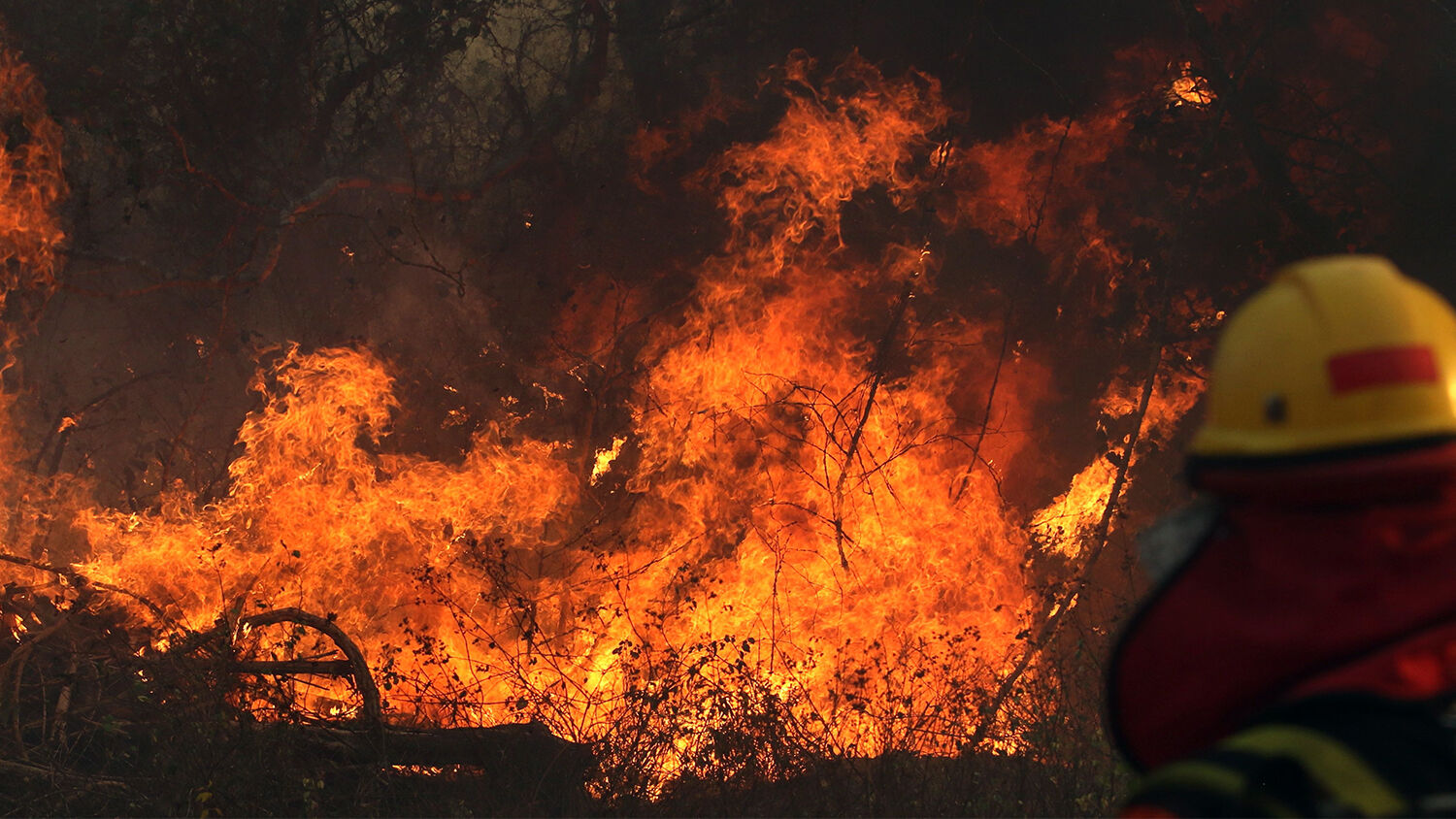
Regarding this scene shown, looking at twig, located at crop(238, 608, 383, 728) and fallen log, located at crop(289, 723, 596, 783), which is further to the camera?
twig, located at crop(238, 608, 383, 728)

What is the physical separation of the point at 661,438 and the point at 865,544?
6.73 feet

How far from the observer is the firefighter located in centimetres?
103

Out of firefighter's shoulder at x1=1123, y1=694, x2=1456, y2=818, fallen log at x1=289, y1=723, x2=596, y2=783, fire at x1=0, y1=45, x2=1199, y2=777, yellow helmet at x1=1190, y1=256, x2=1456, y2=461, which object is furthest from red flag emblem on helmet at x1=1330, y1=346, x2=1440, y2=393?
fire at x1=0, y1=45, x2=1199, y2=777

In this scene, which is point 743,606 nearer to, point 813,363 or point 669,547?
point 669,547

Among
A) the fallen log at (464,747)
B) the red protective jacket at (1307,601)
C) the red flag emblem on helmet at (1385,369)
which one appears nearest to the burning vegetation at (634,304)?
the fallen log at (464,747)

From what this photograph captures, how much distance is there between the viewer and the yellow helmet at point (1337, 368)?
1.12 m

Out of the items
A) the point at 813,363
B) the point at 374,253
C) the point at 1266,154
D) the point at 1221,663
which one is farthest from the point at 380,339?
the point at 1221,663

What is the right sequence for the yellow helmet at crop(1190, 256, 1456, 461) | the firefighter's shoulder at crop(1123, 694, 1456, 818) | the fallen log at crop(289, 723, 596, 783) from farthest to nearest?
1. the fallen log at crop(289, 723, 596, 783)
2. the yellow helmet at crop(1190, 256, 1456, 461)
3. the firefighter's shoulder at crop(1123, 694, 1456, 818)

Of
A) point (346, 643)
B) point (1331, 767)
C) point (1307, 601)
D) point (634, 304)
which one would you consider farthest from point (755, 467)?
point (1331, 767)

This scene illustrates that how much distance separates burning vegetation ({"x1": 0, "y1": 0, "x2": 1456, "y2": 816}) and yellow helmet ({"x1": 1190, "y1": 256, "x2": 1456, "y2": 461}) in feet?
24.8

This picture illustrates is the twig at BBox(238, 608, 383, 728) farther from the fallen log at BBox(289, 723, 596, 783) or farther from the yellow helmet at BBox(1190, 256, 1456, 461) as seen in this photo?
the yellow helmet at BBox(1190, 256, 1456, 461)

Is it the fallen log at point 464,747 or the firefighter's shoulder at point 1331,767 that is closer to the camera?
the firefighter's shoulder at point 1331,767

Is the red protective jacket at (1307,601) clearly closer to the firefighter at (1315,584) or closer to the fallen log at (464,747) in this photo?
the firefighter at (1315,584)

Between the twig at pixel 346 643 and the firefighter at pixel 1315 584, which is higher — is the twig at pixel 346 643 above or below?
above
